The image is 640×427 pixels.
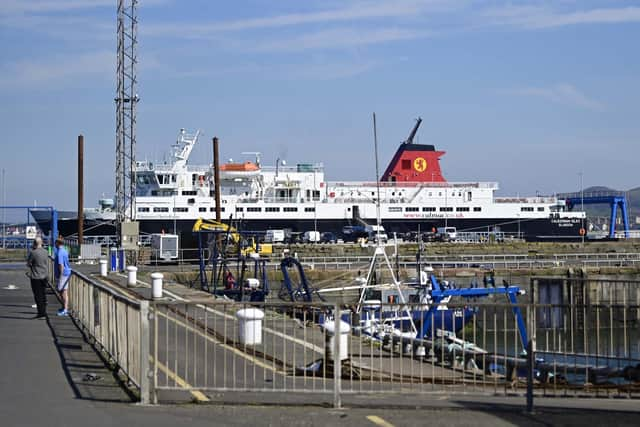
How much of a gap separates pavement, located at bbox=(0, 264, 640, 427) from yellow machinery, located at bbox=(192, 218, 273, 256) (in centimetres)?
2170

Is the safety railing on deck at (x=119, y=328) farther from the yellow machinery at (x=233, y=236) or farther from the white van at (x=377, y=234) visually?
the yellow machinery at (x=233, y=236)

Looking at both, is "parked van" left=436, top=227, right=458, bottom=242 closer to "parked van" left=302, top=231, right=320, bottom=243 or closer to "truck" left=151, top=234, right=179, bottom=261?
"parked van" left=302, top=231, right=320, bottom=243

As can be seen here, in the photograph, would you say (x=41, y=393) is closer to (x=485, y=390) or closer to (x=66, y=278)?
(x=485, y=390)

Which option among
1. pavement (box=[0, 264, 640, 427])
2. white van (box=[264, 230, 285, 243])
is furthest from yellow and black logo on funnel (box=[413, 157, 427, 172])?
pavement (box=[0, 264, 640, 427])

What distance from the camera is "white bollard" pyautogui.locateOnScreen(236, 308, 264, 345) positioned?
32.3 ft

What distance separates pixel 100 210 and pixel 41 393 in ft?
216

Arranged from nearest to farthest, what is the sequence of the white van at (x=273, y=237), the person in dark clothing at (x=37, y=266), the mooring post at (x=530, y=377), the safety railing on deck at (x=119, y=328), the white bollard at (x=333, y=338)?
1. the mooring post at (x=530, y=377)
2. the safety railing on deck at (x=119, y=328)
3. the white bollard at (x=333, y=338)
4. the person in dark clothing at (x=37, y=266)
5. the white van at (x=273, y=237)

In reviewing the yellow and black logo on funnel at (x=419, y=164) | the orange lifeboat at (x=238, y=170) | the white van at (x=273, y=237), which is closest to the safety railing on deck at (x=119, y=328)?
the white van at (x=273, y=237)

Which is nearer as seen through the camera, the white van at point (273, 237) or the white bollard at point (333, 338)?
the white bollard at point (333, 338)

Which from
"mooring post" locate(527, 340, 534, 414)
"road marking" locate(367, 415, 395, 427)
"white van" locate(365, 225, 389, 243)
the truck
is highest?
"white van" locate(365, 225, 389, 243)

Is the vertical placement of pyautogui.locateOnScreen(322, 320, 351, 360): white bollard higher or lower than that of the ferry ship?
lower

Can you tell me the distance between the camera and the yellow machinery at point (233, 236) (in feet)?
112

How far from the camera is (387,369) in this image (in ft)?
35.9

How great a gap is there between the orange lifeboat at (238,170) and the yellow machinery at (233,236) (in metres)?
25.8
